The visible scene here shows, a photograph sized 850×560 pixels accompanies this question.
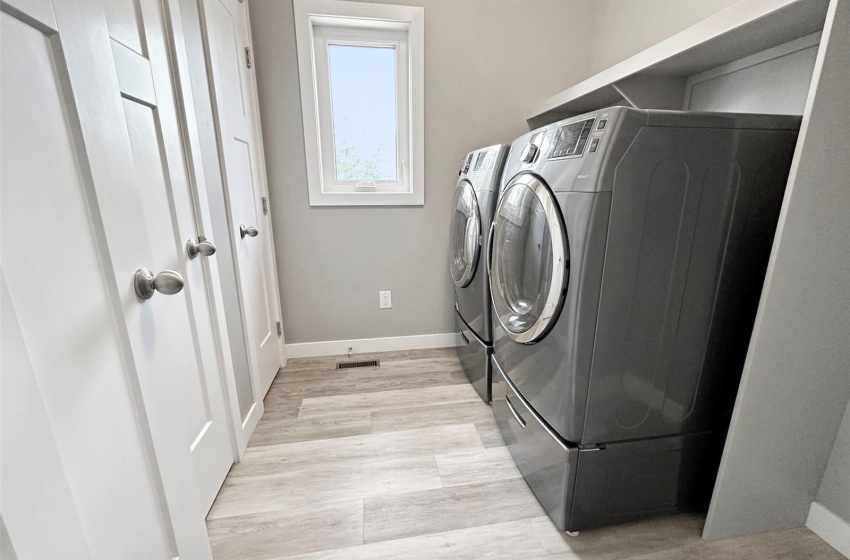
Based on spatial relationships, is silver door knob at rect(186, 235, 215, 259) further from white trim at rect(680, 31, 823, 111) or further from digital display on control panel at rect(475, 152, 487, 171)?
white trim at rect(680, 31, 823, 111)

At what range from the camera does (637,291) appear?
92cm

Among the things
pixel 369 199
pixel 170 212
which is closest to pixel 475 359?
pixel 369 199

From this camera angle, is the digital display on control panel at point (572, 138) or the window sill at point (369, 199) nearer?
the digital display on control panel at point (572, 138)

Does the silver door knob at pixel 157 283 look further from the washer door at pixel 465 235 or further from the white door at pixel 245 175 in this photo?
the washer door at pixel 465 235

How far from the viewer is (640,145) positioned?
32.9 inches

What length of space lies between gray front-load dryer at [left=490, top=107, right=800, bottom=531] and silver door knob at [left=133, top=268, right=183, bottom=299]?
889mm

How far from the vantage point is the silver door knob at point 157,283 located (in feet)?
2.11

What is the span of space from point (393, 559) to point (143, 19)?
162cm

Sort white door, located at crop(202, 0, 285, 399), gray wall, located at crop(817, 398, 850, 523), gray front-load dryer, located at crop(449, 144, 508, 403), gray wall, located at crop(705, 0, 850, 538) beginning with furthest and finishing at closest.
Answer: gray front-load dryer, located at crop(449, 144, 508, 403) → white door, located at crop(202, 0, 285, 399) → gray wall, located at crop(817, 398, 850, 523) → gray wall, located at crop(705, 0, 850, 538)

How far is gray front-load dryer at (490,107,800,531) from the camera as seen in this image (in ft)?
2.83

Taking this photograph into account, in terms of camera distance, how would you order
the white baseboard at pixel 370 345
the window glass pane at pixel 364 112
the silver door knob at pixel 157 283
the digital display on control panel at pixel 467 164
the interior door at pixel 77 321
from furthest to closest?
the white baseboard at pixel 370 345
the window glass pane at pixel 364 112
the digital display on control panel at pixel 467 164
the silver door knob at pixel 157 283
the interior door at pixel 77 321

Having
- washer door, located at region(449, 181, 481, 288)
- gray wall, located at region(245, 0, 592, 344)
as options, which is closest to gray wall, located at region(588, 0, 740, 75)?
gray wall, located at region(245, 0, 592, 344)

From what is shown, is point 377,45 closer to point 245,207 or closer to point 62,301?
point 245,207

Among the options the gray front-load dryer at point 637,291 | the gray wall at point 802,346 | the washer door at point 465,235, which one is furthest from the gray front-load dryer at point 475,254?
the gray wall at point 802,346
